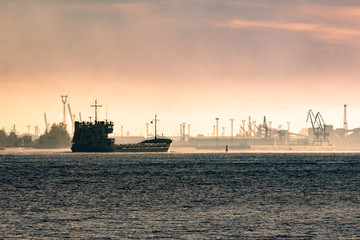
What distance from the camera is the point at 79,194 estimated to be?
215ft

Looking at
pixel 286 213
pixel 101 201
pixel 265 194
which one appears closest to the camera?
pixel 286 213

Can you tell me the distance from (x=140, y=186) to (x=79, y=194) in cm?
1383

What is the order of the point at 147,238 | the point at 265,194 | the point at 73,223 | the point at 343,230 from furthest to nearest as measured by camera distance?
the point at 265,194, the point at 73,223, the point at 343,230, the point at 147,238

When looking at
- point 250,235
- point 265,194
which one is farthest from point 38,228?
point 265,194

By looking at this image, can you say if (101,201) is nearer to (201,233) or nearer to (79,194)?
(79,194)

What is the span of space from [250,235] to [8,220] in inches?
683

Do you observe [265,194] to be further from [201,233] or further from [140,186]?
[201,233]

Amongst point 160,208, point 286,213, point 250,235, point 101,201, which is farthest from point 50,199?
point 250,235

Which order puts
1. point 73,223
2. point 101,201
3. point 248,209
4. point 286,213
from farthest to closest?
point 101,201, point 248,209, point 286,213, point 73,223

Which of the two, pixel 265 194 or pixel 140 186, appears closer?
pixel 265 194

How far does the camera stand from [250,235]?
116 ft

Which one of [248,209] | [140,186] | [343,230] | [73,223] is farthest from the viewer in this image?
[140,186]

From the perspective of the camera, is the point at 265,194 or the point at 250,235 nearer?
the point at 250,235

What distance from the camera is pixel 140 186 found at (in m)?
78.2
